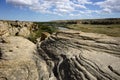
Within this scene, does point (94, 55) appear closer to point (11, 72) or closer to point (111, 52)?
point (111, 52)

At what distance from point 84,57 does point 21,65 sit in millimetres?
4383

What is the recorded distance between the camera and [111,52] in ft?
35.3

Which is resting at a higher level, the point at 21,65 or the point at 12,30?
the point at 21,65

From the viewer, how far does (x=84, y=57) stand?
10.8m

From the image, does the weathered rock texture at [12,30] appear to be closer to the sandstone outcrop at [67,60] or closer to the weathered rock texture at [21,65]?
the weathered rock texture at [21,65]

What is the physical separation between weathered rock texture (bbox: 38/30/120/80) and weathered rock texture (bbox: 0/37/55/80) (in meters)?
0.64

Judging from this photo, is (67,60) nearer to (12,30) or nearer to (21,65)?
(21,65)

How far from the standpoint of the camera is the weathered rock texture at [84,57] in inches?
367

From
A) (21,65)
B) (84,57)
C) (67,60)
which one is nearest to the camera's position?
(84,57)

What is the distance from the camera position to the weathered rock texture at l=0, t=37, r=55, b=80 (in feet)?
38.3

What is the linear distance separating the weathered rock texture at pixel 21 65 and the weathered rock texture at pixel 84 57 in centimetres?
64

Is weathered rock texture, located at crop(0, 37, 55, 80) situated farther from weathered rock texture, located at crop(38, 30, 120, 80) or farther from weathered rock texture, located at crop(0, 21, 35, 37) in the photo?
weathered rock texture, located at crop(0, 21, 35, 37)

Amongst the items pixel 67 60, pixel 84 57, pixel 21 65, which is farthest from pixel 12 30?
pixel 84 57

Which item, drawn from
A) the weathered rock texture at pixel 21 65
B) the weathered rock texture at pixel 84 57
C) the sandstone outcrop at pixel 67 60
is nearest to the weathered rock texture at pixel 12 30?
the weathered rock texture at pixel 21 65
